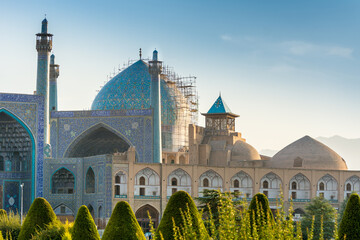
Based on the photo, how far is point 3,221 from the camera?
19.6m

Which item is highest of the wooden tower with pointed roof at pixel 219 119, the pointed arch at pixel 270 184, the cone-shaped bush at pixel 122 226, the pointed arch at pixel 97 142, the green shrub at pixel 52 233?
the wooden tower with pointed roof at pixel 219 119

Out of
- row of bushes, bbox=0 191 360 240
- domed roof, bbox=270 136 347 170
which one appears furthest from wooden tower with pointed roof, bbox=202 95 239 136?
row of bushes, bbox=0 191 360 240

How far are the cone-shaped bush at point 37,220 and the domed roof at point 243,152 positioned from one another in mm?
28558

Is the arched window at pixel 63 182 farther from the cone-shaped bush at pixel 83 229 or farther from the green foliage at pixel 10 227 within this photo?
the cone-shaped bush at pixel 83 229

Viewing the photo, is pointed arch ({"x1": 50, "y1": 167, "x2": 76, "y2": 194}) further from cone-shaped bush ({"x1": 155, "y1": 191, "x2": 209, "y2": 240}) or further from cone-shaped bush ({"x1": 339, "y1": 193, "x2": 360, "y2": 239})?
cone-shaped bush ({"x1": 339, "y1": 193, "x2": 360, "y2": 239})

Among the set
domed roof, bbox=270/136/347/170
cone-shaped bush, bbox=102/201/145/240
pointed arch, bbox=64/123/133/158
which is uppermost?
pointed arch, bbox=64/123/133/158

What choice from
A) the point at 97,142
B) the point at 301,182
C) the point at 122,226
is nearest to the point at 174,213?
the point at 122,226

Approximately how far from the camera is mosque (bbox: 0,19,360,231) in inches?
1452

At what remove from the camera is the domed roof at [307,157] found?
4188cm

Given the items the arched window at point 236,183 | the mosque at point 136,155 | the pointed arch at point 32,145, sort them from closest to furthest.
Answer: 1. the mosque at point 136,155
2. the pointed arch at point 32,145
3. the arched window at point 236,183

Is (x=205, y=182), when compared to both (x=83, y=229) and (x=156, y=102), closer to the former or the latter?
(x=156, y=102)

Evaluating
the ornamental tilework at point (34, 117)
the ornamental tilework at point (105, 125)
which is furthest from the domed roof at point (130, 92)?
the ornamental tilework at point (34, 117)

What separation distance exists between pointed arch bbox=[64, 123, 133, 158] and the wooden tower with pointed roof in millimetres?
5828

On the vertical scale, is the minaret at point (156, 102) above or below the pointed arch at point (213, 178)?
above
